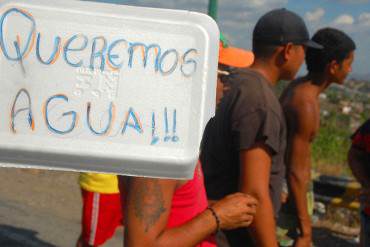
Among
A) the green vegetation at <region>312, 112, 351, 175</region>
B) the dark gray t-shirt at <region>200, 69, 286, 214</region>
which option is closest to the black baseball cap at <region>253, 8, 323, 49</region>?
the dark gray t-shirt at <region>200, 69, 286, 214</region>

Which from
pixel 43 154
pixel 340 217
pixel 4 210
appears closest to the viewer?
pixel 43 154

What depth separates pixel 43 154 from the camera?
3.73ft

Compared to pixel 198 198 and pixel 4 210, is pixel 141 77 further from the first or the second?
pixel 4 210

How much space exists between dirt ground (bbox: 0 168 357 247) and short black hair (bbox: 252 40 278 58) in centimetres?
316

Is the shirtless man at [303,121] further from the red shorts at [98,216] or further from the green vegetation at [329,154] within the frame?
the green vegetation at [329,154]

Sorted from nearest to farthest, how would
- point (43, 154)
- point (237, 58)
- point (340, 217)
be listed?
point (43, 154) < point (237, 58) < point (340, 217)

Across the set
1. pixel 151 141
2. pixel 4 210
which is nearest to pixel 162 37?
pixel 151 141

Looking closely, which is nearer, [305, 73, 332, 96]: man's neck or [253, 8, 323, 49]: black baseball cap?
[253, 8, 323, 49]: black baseball cap

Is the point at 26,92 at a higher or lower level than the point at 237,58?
lower

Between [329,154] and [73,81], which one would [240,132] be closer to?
[73,81]

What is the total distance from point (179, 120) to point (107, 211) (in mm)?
2645

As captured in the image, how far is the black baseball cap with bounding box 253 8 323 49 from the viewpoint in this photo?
2838 millimetres

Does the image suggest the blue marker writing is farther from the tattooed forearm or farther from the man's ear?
the man's ear

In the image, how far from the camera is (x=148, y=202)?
165 centimetres
